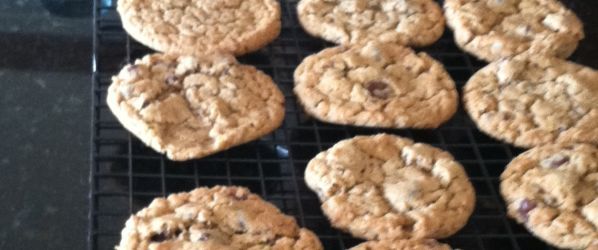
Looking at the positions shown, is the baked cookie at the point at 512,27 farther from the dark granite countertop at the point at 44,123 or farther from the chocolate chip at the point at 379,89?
the dark granite countertop at the point at 44,123

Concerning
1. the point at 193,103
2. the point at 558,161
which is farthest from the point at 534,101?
the point at 193,103

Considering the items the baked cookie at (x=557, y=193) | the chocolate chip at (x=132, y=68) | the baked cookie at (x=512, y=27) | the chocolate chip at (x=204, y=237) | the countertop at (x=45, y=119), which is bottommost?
the countertop at (x=45, y=119)

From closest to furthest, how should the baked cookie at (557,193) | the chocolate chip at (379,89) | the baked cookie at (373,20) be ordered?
the baked cookie at (557,193)
the chocolate chip at (379,89)
the baked cookie at (373,20)

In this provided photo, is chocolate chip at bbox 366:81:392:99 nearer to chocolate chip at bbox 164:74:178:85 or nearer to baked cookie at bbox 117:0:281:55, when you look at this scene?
baked cookie at bbox 117:0:281:55

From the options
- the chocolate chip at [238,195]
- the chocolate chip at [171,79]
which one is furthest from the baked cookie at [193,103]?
the chocolate chip at [238,195]

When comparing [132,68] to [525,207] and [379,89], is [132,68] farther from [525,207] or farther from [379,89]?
[525,207]

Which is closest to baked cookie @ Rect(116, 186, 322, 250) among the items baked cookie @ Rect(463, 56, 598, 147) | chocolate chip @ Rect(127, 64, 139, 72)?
chocolate chip @ Rect(127, 64, 139, 72)
